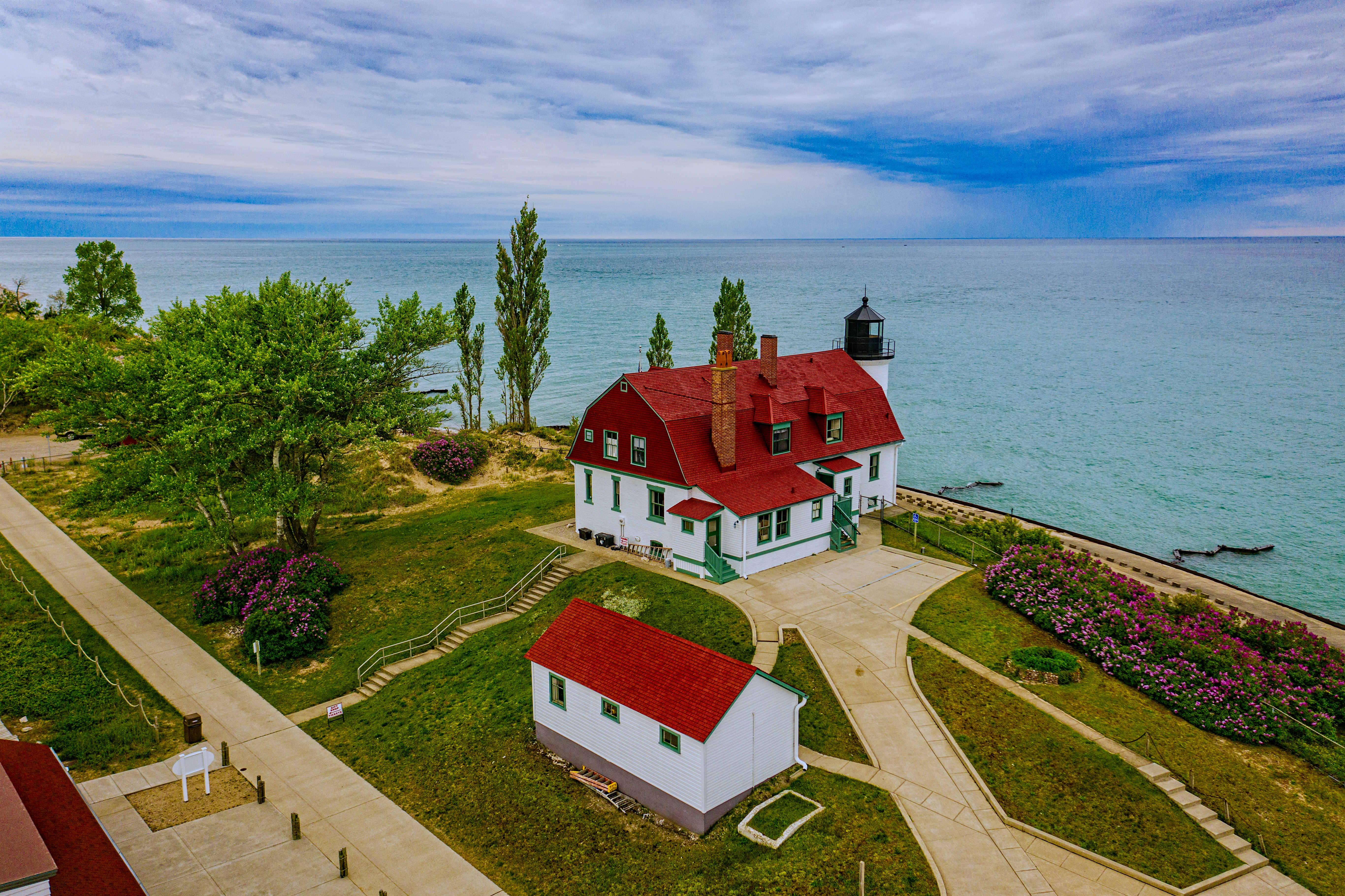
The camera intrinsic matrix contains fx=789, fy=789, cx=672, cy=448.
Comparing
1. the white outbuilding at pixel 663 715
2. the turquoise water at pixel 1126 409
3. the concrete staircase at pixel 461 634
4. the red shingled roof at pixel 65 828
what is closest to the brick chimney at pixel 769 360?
the concrete staircase at pixel 461 634

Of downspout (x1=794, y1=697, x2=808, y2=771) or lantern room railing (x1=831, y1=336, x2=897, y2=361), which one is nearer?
downspout (x1=794, y1=697, x2=808, y2=771)

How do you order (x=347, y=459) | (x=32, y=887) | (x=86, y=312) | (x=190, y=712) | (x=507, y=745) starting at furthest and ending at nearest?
(x=86, y=312) → (x=347, y=459) → (x=190, y=712) → (x=507, y=745) → (x=32, y=887)

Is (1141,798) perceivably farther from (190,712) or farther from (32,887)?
(190,712)

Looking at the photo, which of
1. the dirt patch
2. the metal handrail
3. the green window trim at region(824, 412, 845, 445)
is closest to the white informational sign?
the dirt patch

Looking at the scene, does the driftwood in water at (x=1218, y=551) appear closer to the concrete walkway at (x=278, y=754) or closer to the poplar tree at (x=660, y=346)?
the poplar tree at (x=660, y=346)

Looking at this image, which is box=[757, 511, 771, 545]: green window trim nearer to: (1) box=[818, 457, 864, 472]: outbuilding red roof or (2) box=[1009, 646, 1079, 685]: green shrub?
(1) box=[818, 457, 864, 472]: outbuilding red roof

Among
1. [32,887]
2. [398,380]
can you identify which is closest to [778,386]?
[398,380]
